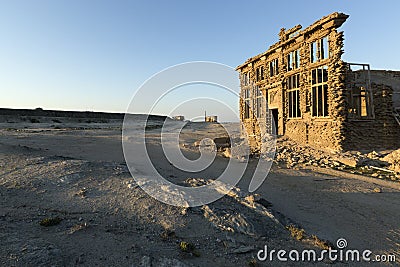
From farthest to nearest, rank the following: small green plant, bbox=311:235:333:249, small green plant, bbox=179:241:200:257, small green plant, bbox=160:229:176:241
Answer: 1. small green plant, bbox=311:235:333:249
2. small green plant, bbox=160:229:176:241
3. small green plant, bbox=179:241:200:257

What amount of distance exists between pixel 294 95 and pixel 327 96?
413 cm

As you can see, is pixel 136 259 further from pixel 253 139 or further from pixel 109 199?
pixel 253 139

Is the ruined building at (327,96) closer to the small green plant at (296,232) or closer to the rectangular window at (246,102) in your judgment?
the rectangular window at (246,102)

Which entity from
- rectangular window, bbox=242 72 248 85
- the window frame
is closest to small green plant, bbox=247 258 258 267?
the window frame

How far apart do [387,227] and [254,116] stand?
72.7 feet

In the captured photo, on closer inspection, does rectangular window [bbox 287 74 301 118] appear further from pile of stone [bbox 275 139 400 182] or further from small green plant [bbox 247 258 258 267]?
small green plant [bbox 247 258 258 267]

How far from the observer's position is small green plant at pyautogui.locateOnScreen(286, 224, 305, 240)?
6.24m

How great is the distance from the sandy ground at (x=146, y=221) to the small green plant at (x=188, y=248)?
67 millimetres

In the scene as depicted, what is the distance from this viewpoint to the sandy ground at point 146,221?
504 centimetres

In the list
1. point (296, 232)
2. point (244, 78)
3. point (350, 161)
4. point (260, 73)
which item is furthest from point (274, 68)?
point (296, 232)

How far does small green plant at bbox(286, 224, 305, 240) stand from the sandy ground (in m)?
0.18

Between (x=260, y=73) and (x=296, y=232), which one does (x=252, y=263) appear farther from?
(x=260, y=73)

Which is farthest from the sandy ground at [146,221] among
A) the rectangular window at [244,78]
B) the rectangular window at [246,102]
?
the rectangular window at [244,78]

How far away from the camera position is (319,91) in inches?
780
